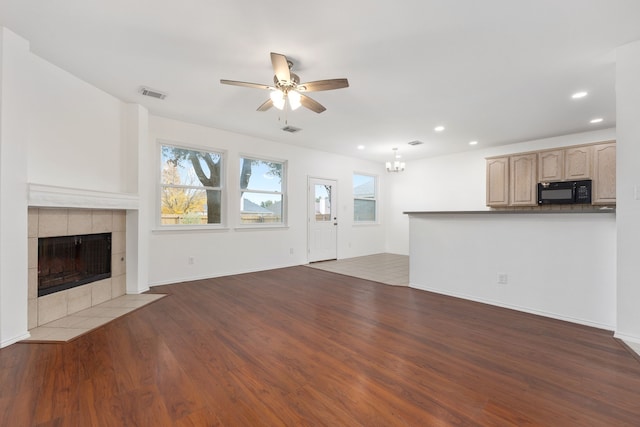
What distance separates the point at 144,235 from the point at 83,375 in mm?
2381

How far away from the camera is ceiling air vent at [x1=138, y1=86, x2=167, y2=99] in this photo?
3.45 metres

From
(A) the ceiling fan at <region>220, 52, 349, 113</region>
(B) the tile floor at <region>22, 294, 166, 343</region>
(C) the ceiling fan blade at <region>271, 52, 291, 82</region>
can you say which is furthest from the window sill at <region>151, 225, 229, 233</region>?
(C) the ceiling fan blade at <region>271, 52, 291, 82</region>

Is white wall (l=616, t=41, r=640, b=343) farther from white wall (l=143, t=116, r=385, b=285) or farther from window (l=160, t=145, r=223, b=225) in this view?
window (l=160, t=145, r=223, b=225)

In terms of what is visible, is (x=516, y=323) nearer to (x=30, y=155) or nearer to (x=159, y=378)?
(x=159, y=378)

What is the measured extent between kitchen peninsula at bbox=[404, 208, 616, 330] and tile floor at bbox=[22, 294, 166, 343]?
12.9ft

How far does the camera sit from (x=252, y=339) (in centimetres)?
254

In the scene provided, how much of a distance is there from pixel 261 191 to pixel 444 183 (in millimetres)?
4579

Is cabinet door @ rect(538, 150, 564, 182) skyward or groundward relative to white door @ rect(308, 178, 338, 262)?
skyward

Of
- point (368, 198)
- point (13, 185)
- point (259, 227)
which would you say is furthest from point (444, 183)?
point (13, 185)

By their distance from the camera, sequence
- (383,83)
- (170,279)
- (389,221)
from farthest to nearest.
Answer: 1. (389,221)
2. (170,279)
3. (383,83)

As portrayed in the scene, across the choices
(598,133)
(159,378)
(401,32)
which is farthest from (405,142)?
(159,378)

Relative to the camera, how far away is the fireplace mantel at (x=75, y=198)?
2651 millimetres

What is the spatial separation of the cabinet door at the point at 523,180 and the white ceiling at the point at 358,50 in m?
1.32

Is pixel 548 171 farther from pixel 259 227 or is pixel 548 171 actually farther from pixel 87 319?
pixel 87 319
